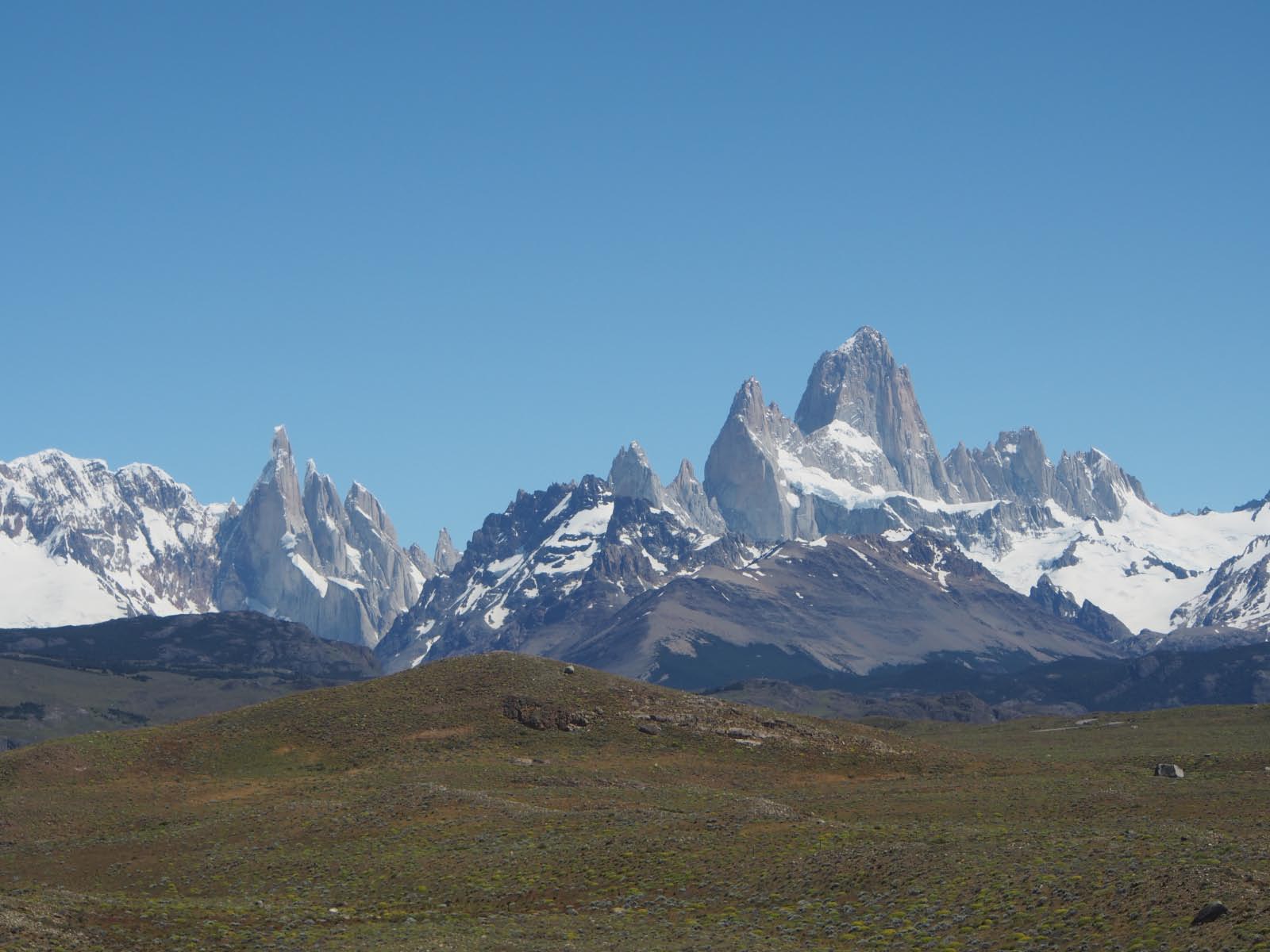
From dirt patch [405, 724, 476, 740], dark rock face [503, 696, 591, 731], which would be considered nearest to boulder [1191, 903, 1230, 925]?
dark rock face [503, 696, 591, 731]

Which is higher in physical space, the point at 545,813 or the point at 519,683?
the point at 519,683

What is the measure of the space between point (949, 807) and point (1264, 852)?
3150 centimetres

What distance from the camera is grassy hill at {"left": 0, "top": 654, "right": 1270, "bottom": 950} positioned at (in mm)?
60469

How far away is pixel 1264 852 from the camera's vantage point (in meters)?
65.4

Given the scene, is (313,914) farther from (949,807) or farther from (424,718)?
(424,718)

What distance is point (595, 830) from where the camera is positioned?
85000mm

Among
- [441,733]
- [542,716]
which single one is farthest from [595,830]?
[542,716]

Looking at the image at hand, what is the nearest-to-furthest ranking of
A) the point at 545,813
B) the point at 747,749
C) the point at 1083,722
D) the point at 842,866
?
the point at 842,866 → the point at 545,813 → the point at 747,749 → the point at 1083,722

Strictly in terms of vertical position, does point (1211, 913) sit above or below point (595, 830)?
below

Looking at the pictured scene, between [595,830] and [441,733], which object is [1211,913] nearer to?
[595,830]

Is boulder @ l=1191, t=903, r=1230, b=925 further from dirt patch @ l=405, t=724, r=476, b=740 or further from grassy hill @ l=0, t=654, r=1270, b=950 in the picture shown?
dirt patch @ l=405, t=724, r=476, b=740

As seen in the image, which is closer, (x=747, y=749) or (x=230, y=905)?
(x=230, y=905)

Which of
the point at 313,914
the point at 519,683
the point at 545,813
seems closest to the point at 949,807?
the point at 545,813

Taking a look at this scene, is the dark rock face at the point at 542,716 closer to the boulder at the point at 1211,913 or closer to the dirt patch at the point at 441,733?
the dirt patch at the point at 441,733
